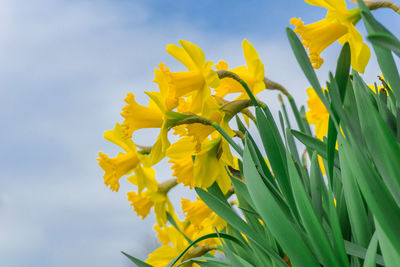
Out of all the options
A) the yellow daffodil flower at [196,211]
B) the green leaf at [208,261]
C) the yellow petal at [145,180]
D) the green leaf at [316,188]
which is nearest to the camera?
the green leaf at [316,188]

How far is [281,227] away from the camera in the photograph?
793mm

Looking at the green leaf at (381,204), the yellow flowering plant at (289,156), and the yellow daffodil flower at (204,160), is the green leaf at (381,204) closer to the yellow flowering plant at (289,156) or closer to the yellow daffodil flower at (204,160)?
the yellow flowering plant at (289,156)

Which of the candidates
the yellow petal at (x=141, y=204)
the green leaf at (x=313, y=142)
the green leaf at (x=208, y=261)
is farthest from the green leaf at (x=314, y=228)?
the yellow petal at (x=141, y=204)

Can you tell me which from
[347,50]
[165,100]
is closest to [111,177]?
[165,100]

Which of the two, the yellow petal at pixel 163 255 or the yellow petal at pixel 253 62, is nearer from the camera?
the yellow petal at pixel 253 62

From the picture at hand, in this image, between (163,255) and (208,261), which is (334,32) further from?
(163,255)

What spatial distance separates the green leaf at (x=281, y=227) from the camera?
794 mm

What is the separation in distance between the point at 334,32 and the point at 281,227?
475 mm

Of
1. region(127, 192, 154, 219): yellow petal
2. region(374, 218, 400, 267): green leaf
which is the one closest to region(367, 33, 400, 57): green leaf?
region(374, 218, 400, 267): green leaf

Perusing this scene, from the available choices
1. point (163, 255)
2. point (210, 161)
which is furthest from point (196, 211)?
point (210, 161)

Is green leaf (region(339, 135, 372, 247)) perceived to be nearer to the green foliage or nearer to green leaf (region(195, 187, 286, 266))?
the green foliage

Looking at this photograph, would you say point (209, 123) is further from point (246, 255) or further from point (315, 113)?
point (315, 113)

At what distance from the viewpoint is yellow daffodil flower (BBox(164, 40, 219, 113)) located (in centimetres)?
105

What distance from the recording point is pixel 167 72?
1.06 m
